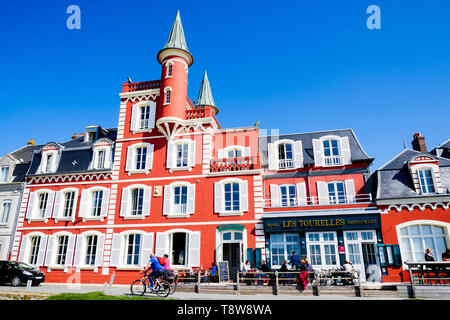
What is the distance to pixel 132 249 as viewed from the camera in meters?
21.5

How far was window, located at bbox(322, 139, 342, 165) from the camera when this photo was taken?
75.4 feet

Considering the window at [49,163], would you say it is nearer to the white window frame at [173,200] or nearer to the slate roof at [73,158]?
the slate roof at [73,158]

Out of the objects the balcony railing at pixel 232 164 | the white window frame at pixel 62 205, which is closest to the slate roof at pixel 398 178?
the balcony railing at pixel 232 164

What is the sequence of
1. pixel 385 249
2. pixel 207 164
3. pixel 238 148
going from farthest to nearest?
pixel 238 148, pixel 207 164, pixel 385 249

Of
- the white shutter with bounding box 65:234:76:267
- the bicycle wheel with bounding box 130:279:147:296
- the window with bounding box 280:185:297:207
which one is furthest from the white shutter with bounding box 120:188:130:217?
the window with bounding box 280:185:297:207

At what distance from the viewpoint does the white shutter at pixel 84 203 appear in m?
22.8

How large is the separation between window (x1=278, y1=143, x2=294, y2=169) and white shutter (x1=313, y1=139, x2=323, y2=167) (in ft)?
5.81

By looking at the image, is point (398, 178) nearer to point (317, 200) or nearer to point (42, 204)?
point (317, 200)

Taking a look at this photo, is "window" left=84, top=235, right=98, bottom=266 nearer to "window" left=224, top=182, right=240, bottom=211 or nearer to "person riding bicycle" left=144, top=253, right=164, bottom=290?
"window" left=224, top=182, right=240, bottom=211

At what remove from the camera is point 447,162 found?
65.7 ft

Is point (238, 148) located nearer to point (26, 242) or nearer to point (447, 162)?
point (447, 162)

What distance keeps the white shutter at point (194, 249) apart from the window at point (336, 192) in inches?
389
